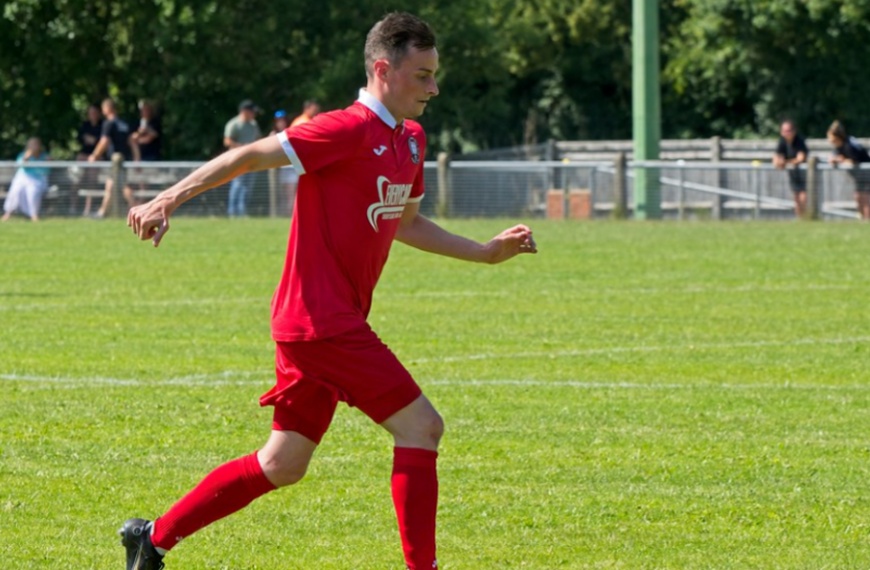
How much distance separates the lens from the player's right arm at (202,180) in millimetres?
5516

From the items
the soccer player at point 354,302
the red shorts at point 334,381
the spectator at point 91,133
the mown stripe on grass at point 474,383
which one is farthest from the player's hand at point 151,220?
the spectator at point 91,133

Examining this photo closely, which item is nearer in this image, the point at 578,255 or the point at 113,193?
the point at 578,255

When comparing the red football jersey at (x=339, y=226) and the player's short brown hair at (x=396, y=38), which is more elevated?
the player's short brown hair at (x=396, y=38)

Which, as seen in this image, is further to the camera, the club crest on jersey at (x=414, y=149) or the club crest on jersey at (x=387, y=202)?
the club crest on jersey at (x=414, y=149)

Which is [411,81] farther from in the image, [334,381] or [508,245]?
[334,381]

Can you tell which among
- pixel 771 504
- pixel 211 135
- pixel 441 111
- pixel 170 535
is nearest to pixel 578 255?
pixel 771 504

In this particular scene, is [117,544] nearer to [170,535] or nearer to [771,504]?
[170,535]

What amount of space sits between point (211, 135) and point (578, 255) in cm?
1999

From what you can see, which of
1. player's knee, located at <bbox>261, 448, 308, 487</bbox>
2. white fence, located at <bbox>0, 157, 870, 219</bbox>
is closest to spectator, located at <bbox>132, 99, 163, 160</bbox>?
white fence, located at <bbox>0, 157, 870, 219</bbox>

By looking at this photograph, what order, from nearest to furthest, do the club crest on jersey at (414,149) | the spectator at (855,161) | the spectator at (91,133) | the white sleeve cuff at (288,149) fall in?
the white sleeve cuff at (288,149), the club crest on jersey at (414,149), the spectator at (855,161), the spectator at (91,133)

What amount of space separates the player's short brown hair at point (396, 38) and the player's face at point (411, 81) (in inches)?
0.9

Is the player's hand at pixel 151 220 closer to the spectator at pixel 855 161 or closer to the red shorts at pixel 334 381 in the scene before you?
the red shorts at pixel 334 381

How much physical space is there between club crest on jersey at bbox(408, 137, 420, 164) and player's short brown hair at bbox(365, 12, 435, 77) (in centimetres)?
29

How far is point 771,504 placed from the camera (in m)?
7.83
